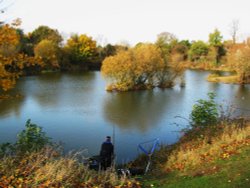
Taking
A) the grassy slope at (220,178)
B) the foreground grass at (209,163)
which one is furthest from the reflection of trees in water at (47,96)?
the grassy slope at (220,178)

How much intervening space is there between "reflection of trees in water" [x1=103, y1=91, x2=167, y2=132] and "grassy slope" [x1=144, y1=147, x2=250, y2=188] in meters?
9.03

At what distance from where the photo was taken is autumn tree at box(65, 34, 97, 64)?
57403 millimetres

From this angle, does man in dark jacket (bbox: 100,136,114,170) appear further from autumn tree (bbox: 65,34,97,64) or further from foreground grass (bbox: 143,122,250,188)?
autumn tree (bbox: 65,34,97,64)

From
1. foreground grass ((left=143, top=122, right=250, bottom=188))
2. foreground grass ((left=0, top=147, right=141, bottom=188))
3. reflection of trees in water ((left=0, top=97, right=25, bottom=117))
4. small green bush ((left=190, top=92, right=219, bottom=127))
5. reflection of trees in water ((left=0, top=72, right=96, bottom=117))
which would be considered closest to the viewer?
foreground grass ((left=0, top=147, right=141, bottom=188))

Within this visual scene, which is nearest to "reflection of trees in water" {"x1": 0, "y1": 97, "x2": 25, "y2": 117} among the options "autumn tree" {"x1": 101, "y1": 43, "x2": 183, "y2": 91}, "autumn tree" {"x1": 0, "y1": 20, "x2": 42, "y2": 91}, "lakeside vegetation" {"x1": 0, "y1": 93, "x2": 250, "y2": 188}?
"autumn tree" {"x1": 101, "y1": 43, "x2": 183, "y2": 91}

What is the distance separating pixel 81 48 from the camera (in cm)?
5869

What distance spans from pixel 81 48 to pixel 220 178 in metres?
54.8

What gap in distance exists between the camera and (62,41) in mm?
64438

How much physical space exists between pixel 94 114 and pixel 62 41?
156ft

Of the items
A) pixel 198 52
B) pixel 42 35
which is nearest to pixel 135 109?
pixel 42 35

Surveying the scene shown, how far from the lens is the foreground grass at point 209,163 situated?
5.96 m

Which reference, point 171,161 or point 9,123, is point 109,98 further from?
point 171,161

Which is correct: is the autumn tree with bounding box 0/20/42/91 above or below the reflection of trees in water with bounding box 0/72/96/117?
above

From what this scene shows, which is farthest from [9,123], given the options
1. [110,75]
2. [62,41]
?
[62,41]
